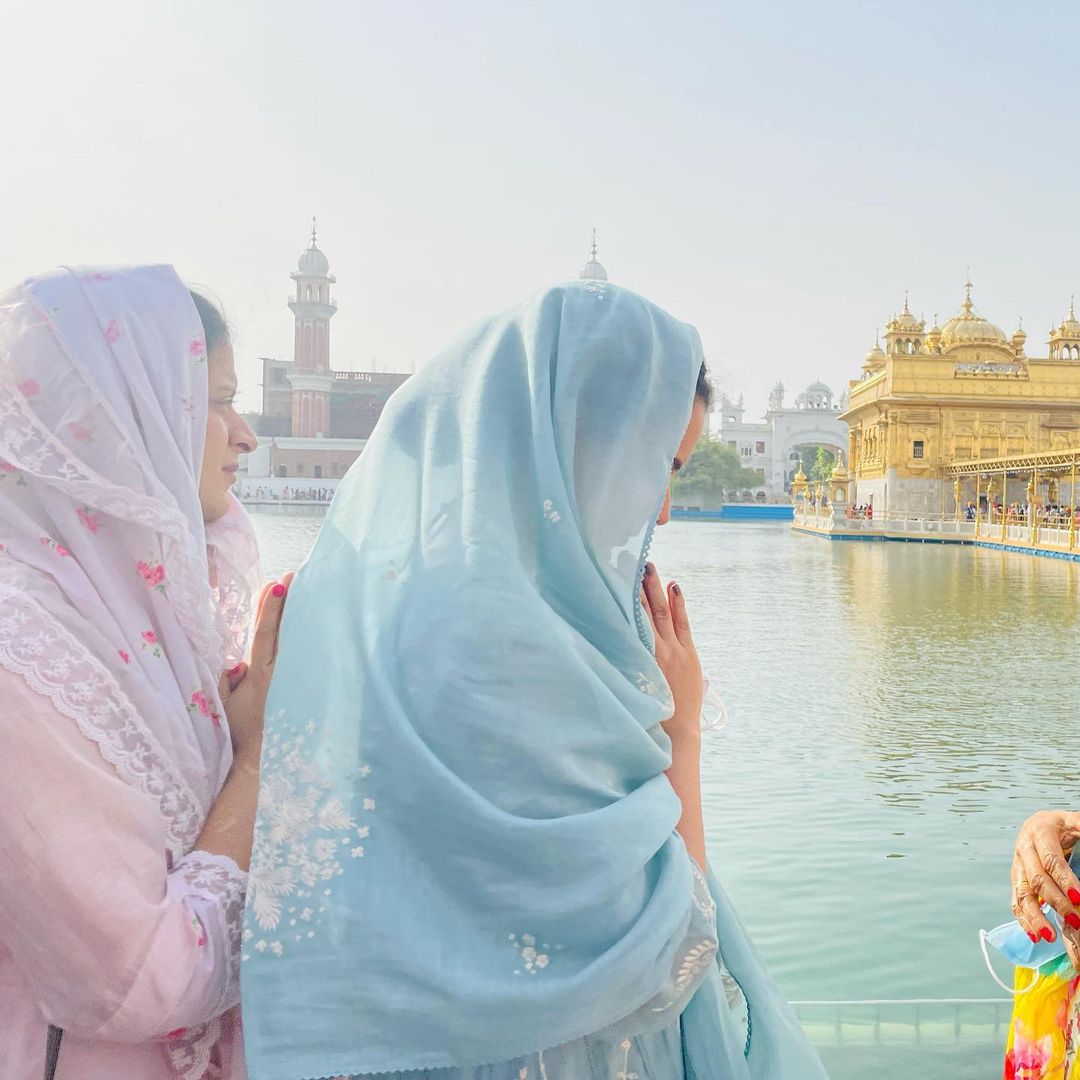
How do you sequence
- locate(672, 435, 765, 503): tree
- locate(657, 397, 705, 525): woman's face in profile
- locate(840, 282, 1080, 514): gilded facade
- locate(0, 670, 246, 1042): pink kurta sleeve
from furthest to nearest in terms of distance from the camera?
1. locate(672, 435, 765, 503): tree
2. locate(840, 282, 1080, 514): gilded facade
3. locate(657, 397, 705, 525): woman's face in profile
4. locate(0, 670, 246, 1042): pink kurta sleeve

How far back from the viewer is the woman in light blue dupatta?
84 cm

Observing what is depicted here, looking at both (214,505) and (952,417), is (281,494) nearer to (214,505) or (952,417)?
(952,417)

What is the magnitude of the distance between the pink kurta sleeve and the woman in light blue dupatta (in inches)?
2.3

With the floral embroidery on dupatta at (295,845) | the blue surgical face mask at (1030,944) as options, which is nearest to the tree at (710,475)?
the blue surgical face mask at (1030,944)

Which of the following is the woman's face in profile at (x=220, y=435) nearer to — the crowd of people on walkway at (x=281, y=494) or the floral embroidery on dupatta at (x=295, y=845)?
the floral embroidery on dupatta at (x=295, y=845)

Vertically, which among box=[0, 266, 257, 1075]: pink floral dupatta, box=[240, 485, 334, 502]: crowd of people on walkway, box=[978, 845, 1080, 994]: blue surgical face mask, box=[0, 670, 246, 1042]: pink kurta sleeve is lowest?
box=[978, 845, 1080, 994]: blue surgical face mask

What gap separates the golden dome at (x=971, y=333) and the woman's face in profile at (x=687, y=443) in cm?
3513

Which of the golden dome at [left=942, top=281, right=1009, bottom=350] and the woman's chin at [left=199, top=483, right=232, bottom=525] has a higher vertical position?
the golden dome at [left=942, top=281, right=1009, bottom=350]

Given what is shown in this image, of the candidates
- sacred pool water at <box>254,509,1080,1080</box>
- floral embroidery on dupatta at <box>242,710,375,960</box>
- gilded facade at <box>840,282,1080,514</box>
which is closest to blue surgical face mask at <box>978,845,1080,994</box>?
sacred pool water at <box>254,509,1080,1080</box>

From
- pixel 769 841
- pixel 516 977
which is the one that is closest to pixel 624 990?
pixel 516 977

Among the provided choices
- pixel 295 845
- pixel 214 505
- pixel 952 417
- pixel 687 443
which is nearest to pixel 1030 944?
pixel 687 443

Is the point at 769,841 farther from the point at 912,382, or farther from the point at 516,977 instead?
the point at 912,382

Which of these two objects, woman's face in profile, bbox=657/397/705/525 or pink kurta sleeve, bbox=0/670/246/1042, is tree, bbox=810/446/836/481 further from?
pink kurta sleeve, bbox=0/670/246/1042

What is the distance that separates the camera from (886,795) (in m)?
3.89
